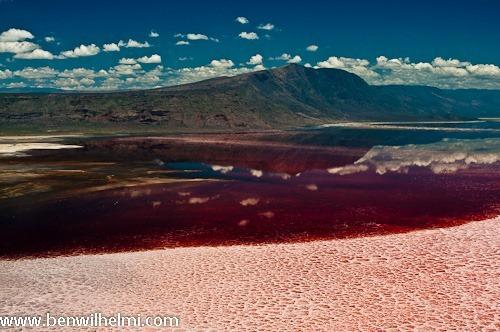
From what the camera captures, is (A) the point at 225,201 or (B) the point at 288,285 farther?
(A) the point at 225,201

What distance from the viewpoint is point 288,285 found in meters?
22.2

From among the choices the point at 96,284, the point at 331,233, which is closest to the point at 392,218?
the point at 331,233

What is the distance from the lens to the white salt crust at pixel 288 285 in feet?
61.7

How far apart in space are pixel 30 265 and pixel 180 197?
802 inches

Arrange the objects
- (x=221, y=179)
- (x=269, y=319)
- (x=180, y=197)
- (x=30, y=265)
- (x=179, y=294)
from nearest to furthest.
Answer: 1. (x=269, y=319)
2. (x=179, y=294)
3. (x=30, y=265)
4. (x=180, y=197)
5. (x=221, y=179)

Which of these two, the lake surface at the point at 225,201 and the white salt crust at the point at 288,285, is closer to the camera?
the white salt crust at the point at 288,285

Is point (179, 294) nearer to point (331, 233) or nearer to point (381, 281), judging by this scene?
point (381, 281)

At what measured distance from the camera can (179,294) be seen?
Result: 21.4 metres

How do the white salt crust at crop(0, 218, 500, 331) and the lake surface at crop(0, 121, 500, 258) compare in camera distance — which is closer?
the white salt crust at crop(0, 218, 500, 331)

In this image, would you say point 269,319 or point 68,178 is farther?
point 68,178

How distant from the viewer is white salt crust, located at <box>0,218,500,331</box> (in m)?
18.8

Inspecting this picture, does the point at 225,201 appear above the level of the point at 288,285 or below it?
above

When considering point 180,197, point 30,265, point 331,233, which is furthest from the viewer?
point 180,197

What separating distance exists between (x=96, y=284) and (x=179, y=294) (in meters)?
4.17
